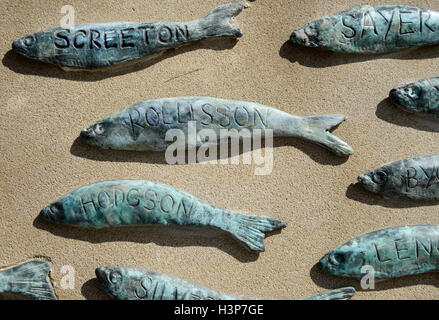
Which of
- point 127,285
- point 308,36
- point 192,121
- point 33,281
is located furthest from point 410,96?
point 33,281

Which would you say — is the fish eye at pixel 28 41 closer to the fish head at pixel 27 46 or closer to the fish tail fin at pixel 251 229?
the fish head at pixel 27 46

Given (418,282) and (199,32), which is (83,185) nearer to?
(199,32)

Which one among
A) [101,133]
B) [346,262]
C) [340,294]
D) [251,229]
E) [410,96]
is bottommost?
[340,294]

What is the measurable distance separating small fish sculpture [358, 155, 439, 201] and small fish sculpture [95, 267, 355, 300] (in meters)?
0.59

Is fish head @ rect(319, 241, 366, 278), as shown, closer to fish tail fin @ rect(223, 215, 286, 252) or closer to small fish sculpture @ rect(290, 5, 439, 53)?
fish tail fin @ rect(223, 215, 286, 252)

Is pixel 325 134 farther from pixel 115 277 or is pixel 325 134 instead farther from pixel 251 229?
pixel 115 277

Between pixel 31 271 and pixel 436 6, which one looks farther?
pixel 436 6

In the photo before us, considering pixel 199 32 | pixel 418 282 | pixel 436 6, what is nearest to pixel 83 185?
pixel 199 32

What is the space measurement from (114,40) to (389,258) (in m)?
1.67

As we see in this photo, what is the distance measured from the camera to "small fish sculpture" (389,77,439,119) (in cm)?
315

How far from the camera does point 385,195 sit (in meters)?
3.12

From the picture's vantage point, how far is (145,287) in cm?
297

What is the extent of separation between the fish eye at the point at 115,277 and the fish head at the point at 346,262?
94cm

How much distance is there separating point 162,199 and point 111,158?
1.12 ft
